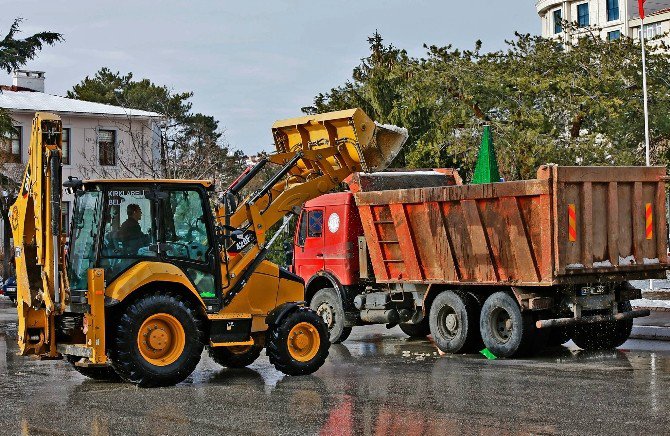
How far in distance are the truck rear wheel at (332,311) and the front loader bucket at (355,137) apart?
361 centimetres

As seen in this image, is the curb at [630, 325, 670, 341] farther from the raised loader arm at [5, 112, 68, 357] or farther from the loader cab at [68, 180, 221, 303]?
the raised loader arm at [5, 112, 68, 357]

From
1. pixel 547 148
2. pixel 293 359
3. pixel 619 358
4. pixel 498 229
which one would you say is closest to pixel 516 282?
pixel 498 229

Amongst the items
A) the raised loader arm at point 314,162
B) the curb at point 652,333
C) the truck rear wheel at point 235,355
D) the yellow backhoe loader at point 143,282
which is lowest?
the curb at point 652,333

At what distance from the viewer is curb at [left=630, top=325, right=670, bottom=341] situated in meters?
18.7

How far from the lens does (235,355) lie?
1484 cm

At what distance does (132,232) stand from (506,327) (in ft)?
18.7

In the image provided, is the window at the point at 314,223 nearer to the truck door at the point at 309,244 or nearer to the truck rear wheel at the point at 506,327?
the truck door at the point at 309,244

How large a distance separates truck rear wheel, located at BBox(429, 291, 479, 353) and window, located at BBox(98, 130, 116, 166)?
114 ft

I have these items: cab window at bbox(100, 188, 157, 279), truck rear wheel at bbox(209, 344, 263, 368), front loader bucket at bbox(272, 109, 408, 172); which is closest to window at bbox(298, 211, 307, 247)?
front loader bucket at bbox(272, 109, 408, 172)

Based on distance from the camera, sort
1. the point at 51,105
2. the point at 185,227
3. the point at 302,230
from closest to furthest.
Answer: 1. the point at 185,227
2. the point at 302,230
3. the point at 51,105

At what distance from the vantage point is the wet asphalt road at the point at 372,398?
1009cm

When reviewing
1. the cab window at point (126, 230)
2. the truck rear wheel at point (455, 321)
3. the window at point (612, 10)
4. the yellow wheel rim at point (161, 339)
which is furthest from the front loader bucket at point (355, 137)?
the window at point (612, 10)

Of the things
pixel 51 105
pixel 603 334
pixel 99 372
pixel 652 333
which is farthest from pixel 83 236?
pixel 51 105

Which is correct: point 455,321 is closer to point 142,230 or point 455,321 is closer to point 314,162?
point 314,162
